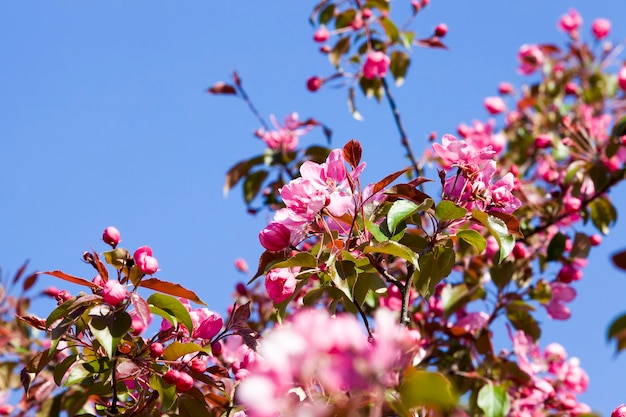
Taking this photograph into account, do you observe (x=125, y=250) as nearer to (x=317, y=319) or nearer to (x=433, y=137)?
(x=317, y=319)

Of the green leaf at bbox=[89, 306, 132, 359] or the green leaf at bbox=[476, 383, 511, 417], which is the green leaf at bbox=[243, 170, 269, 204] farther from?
the green leaf at bbox=[89, 306, 132, 359]

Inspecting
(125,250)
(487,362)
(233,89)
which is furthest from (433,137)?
(125,250)

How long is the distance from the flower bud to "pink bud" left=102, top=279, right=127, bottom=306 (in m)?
0.18

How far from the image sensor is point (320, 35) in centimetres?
386

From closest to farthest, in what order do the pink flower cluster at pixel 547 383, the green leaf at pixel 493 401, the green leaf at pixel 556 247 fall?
the green leaf at pixel 493 401, the pink flower cluster at pixel 547 383, the green leaf at pixel 556 247

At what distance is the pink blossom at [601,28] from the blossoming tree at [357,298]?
0.95 meters

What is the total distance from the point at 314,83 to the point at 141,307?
7.68 ft

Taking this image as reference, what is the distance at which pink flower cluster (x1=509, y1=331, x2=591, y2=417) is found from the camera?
2701 mm

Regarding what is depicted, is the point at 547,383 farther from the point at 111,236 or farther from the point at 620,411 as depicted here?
the point at 111,236

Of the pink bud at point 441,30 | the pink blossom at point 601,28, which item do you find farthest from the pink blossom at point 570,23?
the pink bud at point 441,30

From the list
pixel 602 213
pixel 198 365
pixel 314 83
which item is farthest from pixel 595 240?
pixel 198 365

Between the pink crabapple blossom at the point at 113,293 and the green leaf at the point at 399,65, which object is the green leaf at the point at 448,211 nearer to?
the pink crabapple blossom at the point at 113,293

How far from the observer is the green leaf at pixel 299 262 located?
154 centimetres

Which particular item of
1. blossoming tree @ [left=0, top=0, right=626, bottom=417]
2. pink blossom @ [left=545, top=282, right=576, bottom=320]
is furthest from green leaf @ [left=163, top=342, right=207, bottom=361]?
pink blossom @ [left=545, top=282, right=576, bottom=320]
